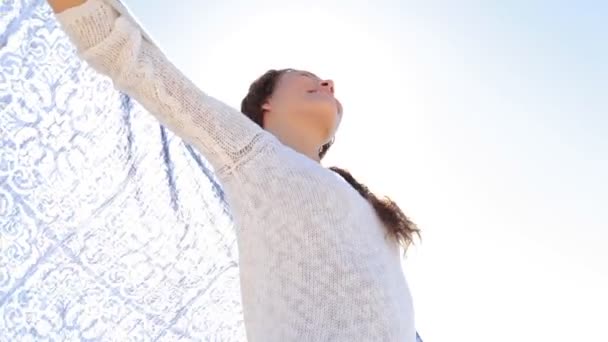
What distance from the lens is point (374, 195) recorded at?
142 centimetres

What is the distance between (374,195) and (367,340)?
41 centimetres

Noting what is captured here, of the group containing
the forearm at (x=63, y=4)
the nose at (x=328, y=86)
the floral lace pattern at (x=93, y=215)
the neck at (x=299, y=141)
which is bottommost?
the floral lace pattern at (x=93, y=215)

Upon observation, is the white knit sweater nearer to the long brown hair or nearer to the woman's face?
the long brown hair

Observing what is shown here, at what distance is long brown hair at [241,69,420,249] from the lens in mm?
1337

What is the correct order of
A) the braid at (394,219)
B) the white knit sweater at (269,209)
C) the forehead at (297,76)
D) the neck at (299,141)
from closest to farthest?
the white knit sweater at (269,209) → the braid at (394,219) → the neck at (299,141) → the forehead at (297,76)

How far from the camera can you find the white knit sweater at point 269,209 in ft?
3.59

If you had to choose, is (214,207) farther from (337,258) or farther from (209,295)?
(337,258)

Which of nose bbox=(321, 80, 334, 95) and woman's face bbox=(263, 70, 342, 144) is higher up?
nose bbox=(321, 80, 334, 95)

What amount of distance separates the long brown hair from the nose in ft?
0.38

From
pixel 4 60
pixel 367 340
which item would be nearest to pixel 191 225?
pixel 4 60

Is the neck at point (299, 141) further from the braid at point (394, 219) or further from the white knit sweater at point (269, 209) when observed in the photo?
the white knit sweater at point (269, 209)

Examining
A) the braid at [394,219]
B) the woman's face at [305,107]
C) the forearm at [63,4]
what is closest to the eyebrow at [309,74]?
the woman's face at [305,107]

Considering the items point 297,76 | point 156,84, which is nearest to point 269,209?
point 156,84

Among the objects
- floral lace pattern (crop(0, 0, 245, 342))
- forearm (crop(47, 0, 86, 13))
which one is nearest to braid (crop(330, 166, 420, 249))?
floral lace pattern (crop(0, 0, 245, 342))
